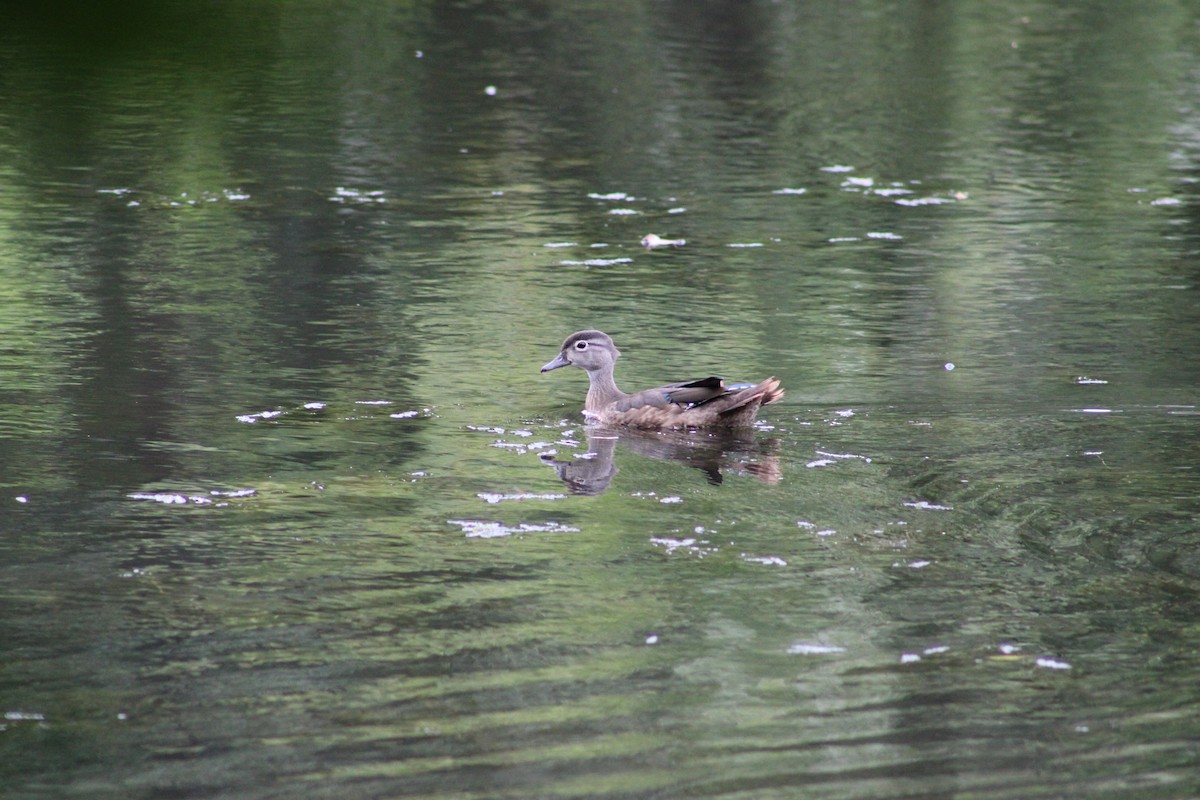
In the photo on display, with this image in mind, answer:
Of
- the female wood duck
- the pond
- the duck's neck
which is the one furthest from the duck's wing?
the pond

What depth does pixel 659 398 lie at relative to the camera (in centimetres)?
1021

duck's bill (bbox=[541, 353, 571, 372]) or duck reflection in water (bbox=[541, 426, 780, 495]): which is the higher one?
duck's bill (bbox=[541, 353, 571, 372])

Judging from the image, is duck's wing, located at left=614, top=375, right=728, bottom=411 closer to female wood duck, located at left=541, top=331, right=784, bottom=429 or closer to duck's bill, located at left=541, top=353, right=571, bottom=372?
female wood duck, located at left=541, top=331, right=784, bottom=429

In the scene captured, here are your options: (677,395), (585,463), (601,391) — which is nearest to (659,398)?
(677,395)

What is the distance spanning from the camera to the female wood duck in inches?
391

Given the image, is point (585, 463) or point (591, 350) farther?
point (591, 350)

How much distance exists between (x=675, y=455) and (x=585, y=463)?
595 mm

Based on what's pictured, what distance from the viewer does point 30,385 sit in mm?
10641

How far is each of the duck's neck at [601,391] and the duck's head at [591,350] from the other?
0.04 metres

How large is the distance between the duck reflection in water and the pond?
4 cm

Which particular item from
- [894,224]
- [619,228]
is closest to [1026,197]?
[894,224]

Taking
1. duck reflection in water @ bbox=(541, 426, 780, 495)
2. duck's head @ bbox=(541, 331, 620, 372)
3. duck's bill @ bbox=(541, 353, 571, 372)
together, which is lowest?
duck reflection in water @ bbox=(541, 426, 780, 495)

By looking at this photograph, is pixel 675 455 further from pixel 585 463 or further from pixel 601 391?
pixel 601 391

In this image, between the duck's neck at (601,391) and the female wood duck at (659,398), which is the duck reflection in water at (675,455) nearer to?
the female wood duck at (659,398)
